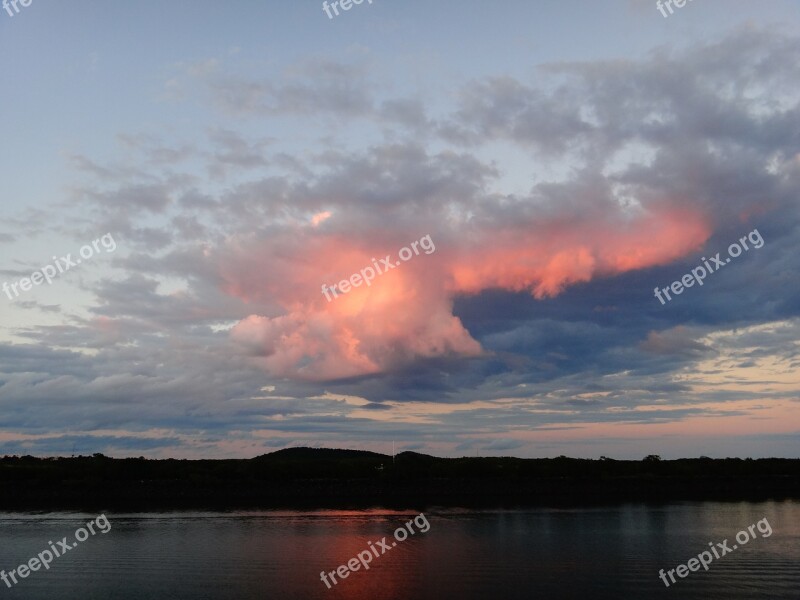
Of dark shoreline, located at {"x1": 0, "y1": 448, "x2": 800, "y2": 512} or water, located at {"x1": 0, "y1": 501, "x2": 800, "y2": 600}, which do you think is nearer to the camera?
water, located at {"x1": 0, "y1": 501, "x2": 800, "y2": 600}

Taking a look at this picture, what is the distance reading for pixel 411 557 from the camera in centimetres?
3853

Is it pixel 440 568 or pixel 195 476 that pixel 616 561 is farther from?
pixel 195 476

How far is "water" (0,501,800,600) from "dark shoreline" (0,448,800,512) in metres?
18.6

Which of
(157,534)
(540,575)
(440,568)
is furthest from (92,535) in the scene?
(540,575)

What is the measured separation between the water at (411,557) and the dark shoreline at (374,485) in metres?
18.6

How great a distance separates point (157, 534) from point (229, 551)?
11.9 m

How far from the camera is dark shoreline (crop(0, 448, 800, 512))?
79.6m

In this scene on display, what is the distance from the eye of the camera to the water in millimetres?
30500

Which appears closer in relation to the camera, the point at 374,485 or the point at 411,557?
the point at 411,557

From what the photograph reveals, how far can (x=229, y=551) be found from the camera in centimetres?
4169

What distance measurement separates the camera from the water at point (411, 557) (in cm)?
3050

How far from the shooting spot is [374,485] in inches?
3413

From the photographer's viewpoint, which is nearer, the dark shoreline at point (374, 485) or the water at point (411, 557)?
the water at point (411, 557)

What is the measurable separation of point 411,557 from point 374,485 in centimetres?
4923
